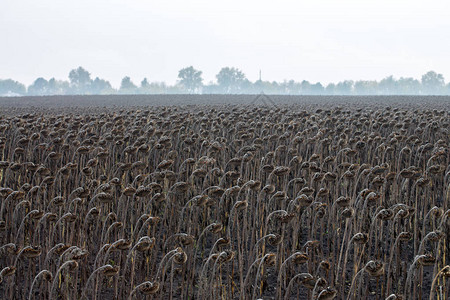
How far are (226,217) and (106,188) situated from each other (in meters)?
1.98

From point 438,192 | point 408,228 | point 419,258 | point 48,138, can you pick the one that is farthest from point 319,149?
point 419,258

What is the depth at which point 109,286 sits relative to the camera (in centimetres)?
522

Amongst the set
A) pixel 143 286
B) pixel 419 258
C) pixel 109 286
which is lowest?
pixel 109 286

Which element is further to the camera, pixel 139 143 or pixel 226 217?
pixel 139 143

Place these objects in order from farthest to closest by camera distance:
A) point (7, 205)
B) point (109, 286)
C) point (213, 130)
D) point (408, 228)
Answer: point (213, 130) < point (408, 228) < point (7, 205) < point (109, 286)

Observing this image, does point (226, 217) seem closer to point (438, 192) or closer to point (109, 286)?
point (109, 286)

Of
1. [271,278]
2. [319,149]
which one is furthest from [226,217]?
[319,149]

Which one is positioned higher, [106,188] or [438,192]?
[106,188]

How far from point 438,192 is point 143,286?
6.13m

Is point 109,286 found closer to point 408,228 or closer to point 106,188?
point 106,188

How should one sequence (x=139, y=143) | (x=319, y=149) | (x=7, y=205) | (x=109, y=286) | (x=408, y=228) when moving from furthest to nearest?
1. (x=319, y=149)
2. (x=139, y=143)
3. (x=408, y=228)
4. (x=7, y=205)
5. (x=109, y=286)

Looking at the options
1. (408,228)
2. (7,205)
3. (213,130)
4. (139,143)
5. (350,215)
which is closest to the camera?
(350,215)

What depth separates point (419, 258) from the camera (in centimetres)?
345

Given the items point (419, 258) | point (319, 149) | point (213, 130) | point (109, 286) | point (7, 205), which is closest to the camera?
point (419, 258)
